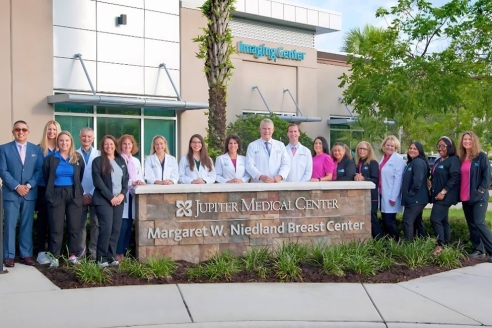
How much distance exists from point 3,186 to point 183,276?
2.79 metres

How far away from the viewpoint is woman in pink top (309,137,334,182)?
10.6 m

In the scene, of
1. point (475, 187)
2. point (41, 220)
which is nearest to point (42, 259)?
point (41, 220)

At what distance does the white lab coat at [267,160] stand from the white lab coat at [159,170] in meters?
1.23

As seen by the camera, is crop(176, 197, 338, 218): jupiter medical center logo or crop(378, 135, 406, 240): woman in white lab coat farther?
crop(378, 135, 406, 240): woman in white lab coat

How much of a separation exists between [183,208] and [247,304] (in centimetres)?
230

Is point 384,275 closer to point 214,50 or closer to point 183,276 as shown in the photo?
point 183,276

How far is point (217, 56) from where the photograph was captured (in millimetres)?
12812

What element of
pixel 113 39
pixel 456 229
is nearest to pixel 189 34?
pixel 113 39

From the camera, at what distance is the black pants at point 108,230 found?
8664 millimetres

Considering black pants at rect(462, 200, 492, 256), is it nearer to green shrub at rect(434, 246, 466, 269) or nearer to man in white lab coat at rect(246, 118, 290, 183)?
green shrub at rect(434, 246, 466, 269)

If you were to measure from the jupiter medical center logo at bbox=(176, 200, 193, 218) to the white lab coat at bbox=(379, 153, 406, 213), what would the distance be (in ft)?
10.9

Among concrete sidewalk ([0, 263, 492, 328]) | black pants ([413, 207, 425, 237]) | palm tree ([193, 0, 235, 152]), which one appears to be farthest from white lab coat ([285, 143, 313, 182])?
palm tree ([193, 0, 235, 152])

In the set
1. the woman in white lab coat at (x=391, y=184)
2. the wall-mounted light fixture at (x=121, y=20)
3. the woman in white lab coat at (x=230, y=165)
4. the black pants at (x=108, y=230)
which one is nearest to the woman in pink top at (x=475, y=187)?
the woman in white lab coat at (x=391, y=184)

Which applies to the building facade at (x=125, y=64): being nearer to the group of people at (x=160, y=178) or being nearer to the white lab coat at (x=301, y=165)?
the group of people at (x=160, y=178)
